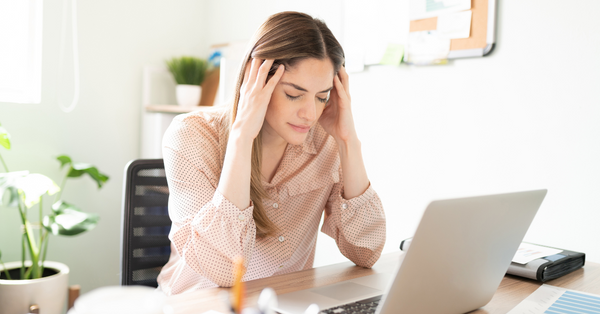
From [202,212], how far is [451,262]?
1.74 feet

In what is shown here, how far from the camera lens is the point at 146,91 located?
2.48m

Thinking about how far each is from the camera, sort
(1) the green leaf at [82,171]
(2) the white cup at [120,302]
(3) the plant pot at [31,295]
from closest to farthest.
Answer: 1. (2) the white cup at [120,302]
2. (3) the plant pot at [31,295]
3. (1) the green leaf at [82,171]

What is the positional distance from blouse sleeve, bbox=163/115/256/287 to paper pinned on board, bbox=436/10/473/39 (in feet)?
3.09

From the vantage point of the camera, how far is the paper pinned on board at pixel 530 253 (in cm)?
104

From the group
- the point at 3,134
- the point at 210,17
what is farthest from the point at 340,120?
the point at 210,17

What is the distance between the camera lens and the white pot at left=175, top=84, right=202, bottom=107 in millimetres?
2420

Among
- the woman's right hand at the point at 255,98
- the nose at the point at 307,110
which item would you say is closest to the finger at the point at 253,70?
the woman's right hand at the point at 255,98

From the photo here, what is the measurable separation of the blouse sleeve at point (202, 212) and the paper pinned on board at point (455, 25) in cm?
94

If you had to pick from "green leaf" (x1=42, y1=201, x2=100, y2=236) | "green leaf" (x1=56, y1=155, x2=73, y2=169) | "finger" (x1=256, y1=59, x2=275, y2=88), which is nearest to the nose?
"finger" (x1=256, y1=59, x2=275, y2=88)

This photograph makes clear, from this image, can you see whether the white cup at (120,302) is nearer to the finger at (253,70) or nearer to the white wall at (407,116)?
the finger at (253,70)

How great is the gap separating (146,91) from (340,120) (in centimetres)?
154

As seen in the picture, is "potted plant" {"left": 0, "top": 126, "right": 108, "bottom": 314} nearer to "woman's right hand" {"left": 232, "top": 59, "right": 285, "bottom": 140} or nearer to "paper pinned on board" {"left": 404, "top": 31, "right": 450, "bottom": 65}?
"woman's right hand" {"left": 232, "top": 59, "right": 285, "bottom": 140}

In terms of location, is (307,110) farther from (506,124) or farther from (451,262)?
(506,124)

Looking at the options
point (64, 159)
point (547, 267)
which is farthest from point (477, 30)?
point (64, 159)
